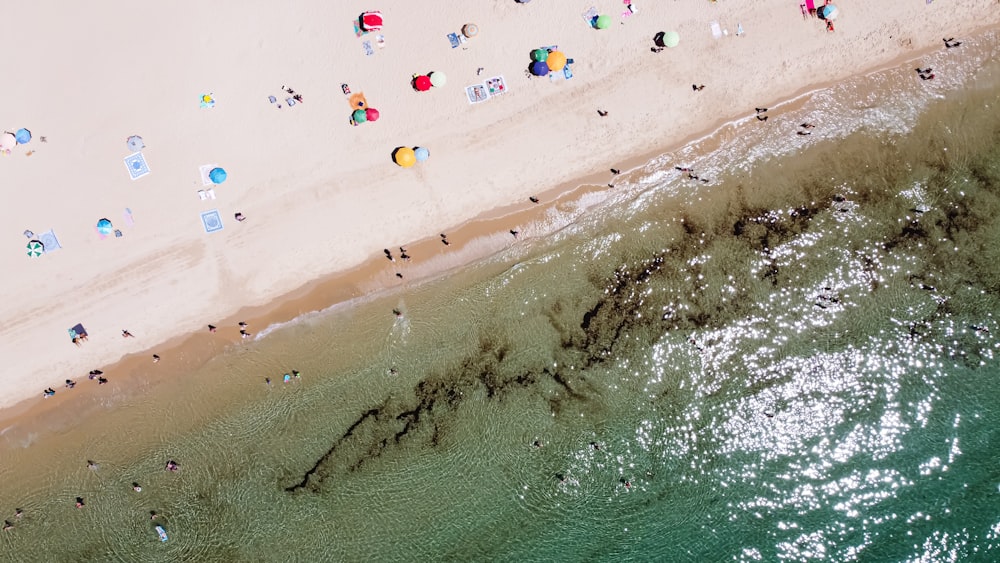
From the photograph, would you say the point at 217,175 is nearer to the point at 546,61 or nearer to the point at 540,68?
the point at 540,68

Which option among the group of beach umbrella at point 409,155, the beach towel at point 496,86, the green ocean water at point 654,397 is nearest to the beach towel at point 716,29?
the green ocean water at point 654,397

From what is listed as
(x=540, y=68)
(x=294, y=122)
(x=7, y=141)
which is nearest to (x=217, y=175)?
(x=294, y=122)

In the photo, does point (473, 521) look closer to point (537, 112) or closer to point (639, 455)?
point (639, 455)

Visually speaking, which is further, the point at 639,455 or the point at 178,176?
the point at 639,455

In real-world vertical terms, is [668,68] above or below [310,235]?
above

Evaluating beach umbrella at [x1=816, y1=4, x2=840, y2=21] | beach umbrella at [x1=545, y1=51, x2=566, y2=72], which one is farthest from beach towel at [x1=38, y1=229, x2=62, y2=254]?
beach umbrella at [x1=816, y1=4, x2=840, y2=21]

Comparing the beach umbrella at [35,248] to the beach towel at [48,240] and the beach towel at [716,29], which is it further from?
the beach towel at [716,29]

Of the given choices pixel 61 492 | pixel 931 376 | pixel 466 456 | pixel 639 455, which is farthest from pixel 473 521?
pixel 931 376
